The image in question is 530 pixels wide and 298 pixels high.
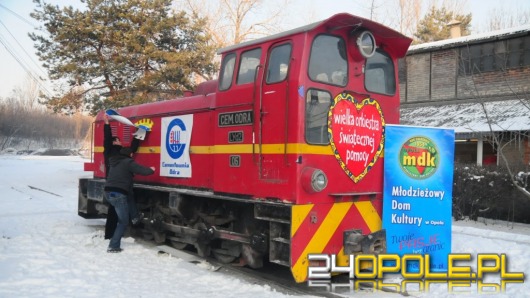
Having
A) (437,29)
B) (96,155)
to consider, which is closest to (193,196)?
(96,155)

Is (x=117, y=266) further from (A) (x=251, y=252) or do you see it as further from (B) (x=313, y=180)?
(B) (x=313, y=180)

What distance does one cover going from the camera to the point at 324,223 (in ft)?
18.2

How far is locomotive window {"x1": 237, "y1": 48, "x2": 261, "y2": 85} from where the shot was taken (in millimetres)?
6043

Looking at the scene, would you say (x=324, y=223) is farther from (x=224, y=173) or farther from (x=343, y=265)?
(x=224, y=173)

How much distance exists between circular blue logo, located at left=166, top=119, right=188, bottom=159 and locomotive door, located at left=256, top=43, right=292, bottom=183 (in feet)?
6.73

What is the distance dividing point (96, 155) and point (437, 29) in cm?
2937

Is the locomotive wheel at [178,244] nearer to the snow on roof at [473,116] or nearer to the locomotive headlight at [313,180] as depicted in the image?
the locomotive headlight at [313,180]

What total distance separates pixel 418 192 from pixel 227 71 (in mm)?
3158

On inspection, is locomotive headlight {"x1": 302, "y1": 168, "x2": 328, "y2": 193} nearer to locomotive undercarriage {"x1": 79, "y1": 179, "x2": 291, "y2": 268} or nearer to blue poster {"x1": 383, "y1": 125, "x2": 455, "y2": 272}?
locomotive undercarriage {"x1": 79, "y1": 179, "x2": 291, "y2": 268}

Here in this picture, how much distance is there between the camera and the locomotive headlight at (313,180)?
530 centimetres

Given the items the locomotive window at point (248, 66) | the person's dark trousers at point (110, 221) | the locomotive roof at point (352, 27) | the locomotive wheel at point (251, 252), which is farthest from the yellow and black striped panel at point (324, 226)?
the person's dark trousers at point (110, 221)

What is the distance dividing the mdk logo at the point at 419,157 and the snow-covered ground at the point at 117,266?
1519 mm

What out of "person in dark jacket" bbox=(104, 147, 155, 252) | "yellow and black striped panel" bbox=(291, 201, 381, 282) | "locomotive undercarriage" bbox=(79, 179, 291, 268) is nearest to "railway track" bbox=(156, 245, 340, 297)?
"locomotive undercarriage" bbox=(79, 179, 291, 268)

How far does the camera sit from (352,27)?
5.88 m
